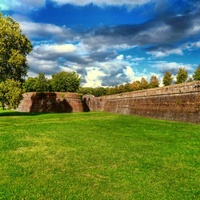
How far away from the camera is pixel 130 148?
9.27m

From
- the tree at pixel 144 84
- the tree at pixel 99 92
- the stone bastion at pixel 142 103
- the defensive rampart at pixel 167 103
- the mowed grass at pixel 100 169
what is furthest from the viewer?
the tree at pixel 99 92

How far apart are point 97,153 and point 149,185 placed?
3086 mm

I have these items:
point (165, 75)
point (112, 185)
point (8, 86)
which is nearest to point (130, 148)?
point (112, 185)

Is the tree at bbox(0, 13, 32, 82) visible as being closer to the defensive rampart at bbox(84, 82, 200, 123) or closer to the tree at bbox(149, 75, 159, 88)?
the defensive rampart at bbox(84, 82, 200, 123)

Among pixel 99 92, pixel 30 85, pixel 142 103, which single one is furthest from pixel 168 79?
pixel 99 92

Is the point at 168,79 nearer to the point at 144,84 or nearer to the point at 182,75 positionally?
the point at 182,75

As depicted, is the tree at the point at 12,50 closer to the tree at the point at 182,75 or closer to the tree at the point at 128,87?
the tree at the point at 182,75

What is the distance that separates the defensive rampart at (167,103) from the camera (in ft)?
60.8

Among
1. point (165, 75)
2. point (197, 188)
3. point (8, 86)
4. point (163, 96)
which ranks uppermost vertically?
point (165, 75)

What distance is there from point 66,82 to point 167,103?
6271cm

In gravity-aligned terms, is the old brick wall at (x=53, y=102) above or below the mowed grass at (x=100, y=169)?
above

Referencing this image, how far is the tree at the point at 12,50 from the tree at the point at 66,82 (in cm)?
5276

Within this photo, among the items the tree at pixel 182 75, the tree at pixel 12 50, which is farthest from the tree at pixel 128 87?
the tree at pixel 12 50

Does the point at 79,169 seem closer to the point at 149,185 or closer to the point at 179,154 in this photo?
the point at 149,185
